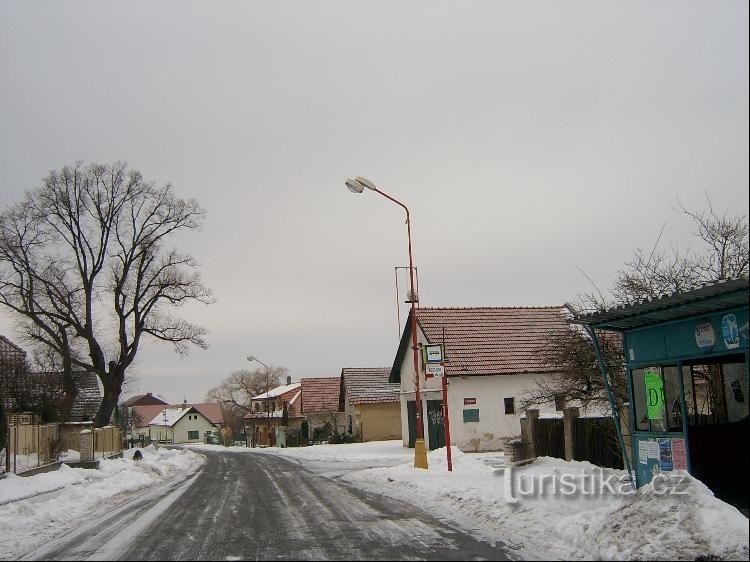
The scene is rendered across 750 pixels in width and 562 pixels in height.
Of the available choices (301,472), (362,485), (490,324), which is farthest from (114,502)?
(490,324)

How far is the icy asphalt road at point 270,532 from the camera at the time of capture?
8867mm

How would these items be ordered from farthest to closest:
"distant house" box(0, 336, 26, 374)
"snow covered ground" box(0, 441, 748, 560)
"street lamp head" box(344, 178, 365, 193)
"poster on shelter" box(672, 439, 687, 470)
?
"distant house" box(0, 336, 26, 374) → "street lamp head" box(344, 178, 365, 193) → "poster on shelter" box(672, 439, 687, 470) → "snow covered ground" box(0, 441, 748, 560)

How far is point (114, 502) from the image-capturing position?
17203 millimetres

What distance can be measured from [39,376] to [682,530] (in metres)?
36.7

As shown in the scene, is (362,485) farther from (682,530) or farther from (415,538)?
(682,530)

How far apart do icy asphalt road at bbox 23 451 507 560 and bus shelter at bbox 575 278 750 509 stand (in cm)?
377

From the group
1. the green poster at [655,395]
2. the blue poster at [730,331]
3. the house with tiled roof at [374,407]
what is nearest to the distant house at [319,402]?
the house with tiled roof at [374,407]

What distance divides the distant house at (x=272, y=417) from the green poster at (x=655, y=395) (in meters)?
54.5

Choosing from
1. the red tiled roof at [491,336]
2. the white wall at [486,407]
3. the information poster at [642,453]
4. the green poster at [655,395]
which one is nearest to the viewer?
the green poster at [655,395]

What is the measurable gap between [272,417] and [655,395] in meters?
66.5

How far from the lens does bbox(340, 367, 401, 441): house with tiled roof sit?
1860 inches

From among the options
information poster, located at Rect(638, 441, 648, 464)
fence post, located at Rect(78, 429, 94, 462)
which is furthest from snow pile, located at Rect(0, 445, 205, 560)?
information poster, located at Rect(638, 441, 648, 464)

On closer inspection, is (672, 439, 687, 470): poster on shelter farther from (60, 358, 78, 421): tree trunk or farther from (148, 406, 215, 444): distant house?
(148, 406, 215, 444): distant house

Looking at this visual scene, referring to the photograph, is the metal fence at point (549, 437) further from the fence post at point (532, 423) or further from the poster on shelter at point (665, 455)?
the poster on shelter at point (665, 455)
